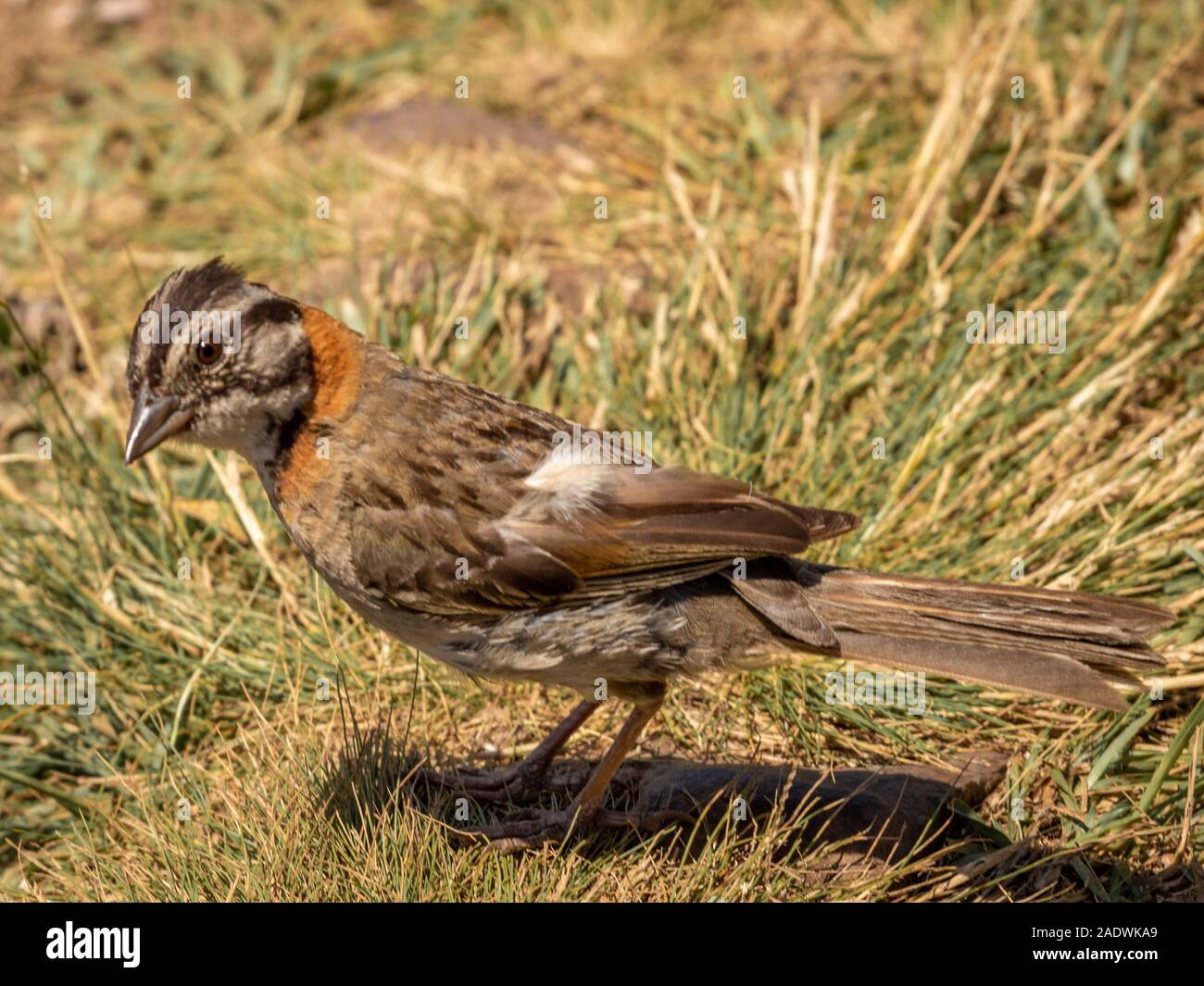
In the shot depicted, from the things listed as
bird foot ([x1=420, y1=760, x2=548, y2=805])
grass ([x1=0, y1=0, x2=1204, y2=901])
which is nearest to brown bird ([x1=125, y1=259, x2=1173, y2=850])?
bird foot ([x1=420, y1=760, x2=548, y2=805])

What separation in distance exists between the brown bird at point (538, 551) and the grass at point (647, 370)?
1.78 ft

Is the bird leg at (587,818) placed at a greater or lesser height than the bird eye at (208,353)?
lesser

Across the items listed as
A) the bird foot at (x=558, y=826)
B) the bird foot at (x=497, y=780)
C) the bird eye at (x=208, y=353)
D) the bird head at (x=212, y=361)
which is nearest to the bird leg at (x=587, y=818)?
the bird foot at (x=558, y=826)

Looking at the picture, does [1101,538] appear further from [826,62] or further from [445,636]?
[826,62]

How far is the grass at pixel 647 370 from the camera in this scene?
4.70 metres

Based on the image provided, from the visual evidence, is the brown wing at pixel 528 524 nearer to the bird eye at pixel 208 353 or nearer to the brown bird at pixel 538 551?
the brown bird at pixel 538 551

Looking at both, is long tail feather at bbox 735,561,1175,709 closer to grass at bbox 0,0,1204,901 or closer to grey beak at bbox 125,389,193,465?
grass at bbox 0,0,1204,901

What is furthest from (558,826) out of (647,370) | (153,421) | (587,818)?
(647,370)

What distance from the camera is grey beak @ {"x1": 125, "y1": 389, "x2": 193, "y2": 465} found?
4.40 meters

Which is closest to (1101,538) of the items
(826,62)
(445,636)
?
(445,636)

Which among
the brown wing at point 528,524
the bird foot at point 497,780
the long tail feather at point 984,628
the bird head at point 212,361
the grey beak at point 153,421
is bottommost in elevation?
the bird foot at point 497,780

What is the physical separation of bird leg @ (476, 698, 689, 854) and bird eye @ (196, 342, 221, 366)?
158cm

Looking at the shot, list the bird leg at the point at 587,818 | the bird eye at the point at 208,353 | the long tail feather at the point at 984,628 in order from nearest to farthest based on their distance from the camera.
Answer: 1. the long tail feather at the point at 984,628
2. the bird eye at the point at 208,353
3. the bird leg at the point at 587,818

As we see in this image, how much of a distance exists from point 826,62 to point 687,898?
5883mm
